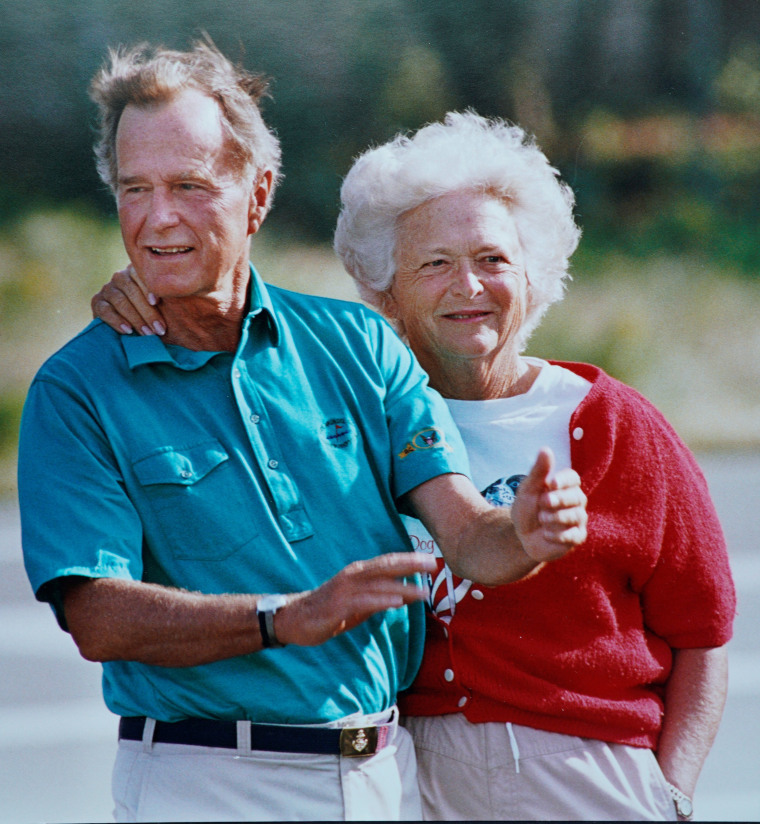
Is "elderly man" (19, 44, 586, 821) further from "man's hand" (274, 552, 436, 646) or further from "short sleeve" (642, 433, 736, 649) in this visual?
"short sleeve" (642, 433, 736, 649)

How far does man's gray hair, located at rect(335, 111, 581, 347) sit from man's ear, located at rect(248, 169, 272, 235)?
32cm

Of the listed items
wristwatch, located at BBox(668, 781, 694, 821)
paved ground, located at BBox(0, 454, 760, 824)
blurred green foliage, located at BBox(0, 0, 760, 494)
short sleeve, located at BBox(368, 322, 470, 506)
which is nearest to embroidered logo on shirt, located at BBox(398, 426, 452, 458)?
short sleeve, located at BBox(368, 322, 470, 506)

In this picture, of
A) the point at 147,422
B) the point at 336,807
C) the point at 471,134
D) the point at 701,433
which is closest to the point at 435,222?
the point at 471,134

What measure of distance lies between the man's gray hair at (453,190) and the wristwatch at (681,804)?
1.01 m

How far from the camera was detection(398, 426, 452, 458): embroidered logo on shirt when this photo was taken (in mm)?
1875

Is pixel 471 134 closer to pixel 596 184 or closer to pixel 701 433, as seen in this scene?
pixel 596 184

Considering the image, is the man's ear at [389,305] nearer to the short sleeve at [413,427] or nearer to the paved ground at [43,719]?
the short sleeve at [413,427]

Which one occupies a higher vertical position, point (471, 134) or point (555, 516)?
point (471, 134)

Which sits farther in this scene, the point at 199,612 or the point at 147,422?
the point at 147,422

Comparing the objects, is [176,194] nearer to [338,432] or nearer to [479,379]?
[338,432]

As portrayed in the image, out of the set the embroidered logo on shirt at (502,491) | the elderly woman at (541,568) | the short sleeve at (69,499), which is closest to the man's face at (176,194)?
the elderly woman at (541,568)

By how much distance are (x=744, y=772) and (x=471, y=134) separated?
2.11 metres

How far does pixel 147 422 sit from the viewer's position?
176 cm

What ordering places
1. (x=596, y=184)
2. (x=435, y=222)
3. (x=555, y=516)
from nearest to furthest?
1. (x=555, y=516)
2. (x=435, y=222)
3. (x=596, y=184)
